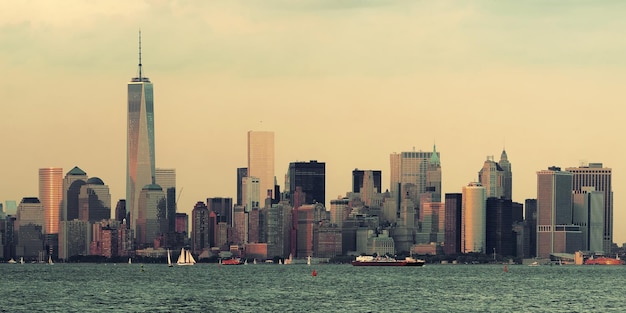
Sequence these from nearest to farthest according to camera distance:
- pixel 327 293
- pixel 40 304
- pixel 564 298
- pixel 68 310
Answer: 1. pixel 68 310
2. pixel 40 304
3. pixel 564 298
4. pixel 327 293

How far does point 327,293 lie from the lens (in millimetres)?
195125

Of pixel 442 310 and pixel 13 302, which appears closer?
pixel 442 310

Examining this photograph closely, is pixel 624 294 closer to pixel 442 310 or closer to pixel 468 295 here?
pixel 468 295

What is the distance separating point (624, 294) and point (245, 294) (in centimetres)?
5861

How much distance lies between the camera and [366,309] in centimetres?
15262

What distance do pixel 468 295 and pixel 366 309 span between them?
4048 centimetres

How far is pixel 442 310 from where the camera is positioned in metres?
152

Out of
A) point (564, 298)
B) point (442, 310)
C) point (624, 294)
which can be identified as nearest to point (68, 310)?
point (442, 310)

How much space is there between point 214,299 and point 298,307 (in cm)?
2083

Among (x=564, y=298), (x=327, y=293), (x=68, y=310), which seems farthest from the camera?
(x=327, y=293)

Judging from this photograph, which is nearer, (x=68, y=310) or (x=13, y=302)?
(x=68, y=310)

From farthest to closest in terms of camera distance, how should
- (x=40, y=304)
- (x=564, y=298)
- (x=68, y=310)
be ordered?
(x=564, y=298), (x=40, y=304), (x=68, y=310)

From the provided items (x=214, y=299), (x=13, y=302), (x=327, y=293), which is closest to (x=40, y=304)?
(x=13, y=302)

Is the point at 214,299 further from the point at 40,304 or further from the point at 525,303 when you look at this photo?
the point at 525,303
